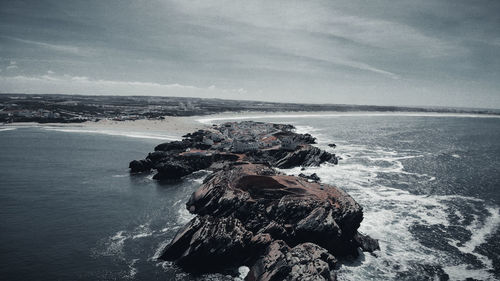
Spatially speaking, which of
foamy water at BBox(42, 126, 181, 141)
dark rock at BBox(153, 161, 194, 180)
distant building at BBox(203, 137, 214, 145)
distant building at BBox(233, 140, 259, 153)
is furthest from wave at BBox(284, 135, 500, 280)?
foamy water at BBox(42, 126, 181, 141)

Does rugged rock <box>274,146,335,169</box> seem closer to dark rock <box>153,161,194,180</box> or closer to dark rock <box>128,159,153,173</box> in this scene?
dark rock <box>153,161,194,180</box>

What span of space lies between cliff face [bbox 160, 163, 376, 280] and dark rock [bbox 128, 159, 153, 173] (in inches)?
1265

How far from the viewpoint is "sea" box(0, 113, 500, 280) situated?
A: 33.0 metres

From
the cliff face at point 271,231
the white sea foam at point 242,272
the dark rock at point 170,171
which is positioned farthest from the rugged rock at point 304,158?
the white sea foam at point 242,272

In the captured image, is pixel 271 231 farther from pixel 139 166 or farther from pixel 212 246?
pixel 139 166

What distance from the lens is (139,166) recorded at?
7225cm

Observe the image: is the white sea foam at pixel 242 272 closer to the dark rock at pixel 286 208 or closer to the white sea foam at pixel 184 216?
the dark rock at pixel 286 208

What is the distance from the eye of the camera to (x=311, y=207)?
40031 mm

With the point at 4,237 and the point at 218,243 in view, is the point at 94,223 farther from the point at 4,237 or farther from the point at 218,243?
the point at 218,243

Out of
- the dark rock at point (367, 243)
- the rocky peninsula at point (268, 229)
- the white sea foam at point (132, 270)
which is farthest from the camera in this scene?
the dark rock at point (367, 243)

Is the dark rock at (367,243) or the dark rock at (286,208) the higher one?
the dark rock at (286,208)

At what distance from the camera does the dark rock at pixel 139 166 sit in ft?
236

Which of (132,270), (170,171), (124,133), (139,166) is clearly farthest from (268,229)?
(124,133)

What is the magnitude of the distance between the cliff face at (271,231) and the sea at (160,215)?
2596 mm
